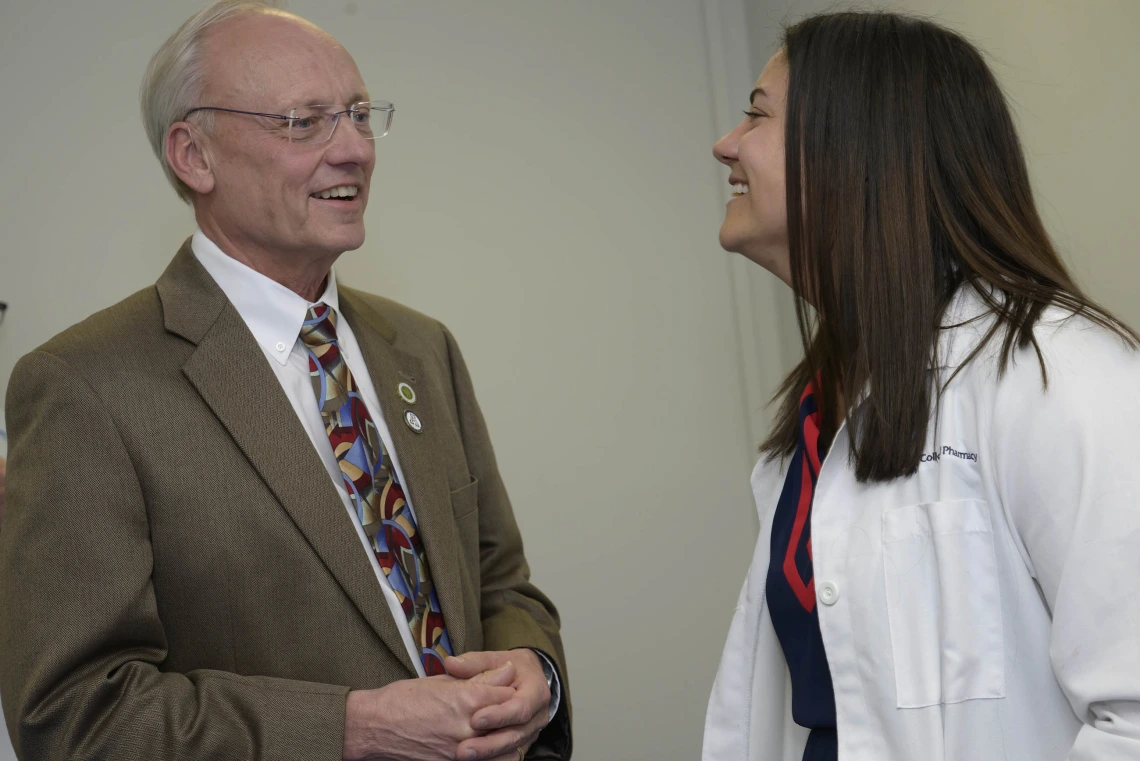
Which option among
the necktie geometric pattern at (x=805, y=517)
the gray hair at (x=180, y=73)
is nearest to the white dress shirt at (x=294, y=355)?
the gray hair at (x=180, y=73)

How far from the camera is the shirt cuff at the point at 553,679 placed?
1.79 meters

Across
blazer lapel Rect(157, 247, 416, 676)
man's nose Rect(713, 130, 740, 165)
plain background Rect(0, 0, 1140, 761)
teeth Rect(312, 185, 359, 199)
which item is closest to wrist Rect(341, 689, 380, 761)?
blazer lapel Rect(157, 247, 416, 676)

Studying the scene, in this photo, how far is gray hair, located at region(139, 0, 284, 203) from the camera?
182 cm

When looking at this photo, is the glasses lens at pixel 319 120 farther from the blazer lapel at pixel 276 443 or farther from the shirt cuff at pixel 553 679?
the shirt cuff at pixel 553 679

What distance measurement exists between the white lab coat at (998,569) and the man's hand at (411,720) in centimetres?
53

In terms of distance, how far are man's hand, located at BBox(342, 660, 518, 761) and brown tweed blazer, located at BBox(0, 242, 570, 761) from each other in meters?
0.03

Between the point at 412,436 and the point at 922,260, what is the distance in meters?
0.89

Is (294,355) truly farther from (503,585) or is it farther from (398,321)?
(503,585)

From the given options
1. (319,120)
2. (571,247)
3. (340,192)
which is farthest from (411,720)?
(571,247)

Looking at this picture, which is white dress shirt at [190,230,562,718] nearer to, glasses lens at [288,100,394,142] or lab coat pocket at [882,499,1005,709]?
glasses lens at [288,100,394,142]

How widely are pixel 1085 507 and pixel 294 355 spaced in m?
1.21

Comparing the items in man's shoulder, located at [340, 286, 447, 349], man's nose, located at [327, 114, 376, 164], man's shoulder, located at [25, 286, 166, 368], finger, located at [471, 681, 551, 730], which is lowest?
finger, located at [471, 681, 551, 730]

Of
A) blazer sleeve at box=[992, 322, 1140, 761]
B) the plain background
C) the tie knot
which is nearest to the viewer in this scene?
blazer sleeve at box=[992, 322, 1140, 761]

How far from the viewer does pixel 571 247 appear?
3.13m
